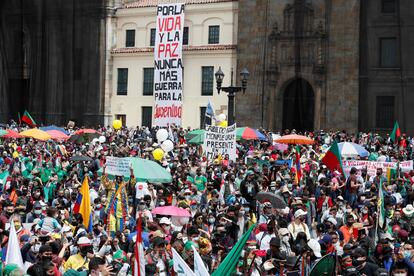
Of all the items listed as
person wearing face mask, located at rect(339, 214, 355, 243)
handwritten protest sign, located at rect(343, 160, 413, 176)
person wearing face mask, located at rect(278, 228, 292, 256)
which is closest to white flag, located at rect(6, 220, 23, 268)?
person wearing face mask, located at rect(278, 228, 292, 256)

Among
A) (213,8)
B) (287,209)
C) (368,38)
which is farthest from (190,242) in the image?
(213,8)

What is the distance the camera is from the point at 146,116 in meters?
49.7

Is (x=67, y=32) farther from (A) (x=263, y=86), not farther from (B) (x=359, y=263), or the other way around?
(B) (x=359, y=263)

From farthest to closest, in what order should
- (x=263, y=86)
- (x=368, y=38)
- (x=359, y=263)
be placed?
(x=263, y=86) < (x=368, y=38) < (x=359, y=263)

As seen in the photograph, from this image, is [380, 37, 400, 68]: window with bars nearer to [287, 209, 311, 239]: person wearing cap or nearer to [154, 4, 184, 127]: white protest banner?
[154, 4, 184, 127]: white protest banner

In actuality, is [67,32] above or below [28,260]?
above

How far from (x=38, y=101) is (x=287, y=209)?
114 feet

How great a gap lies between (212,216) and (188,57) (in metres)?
32.2

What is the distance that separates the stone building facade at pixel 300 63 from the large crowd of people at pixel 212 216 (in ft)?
42.9

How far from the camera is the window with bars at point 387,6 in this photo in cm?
4172

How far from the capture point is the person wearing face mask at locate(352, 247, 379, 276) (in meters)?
11.9

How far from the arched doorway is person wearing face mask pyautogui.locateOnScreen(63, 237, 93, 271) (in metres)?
32.5

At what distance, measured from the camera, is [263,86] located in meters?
45.2

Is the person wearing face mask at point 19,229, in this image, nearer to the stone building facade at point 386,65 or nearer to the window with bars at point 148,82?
the stone building facade at point 386,65
